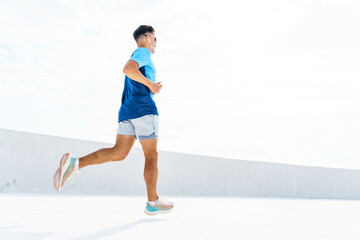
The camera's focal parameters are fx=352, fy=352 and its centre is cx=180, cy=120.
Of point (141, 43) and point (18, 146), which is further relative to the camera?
point (18, 146)

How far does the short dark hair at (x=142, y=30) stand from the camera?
2.65m

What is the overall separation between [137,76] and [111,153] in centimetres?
57

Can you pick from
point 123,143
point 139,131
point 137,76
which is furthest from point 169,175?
point 137,76

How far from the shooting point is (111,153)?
2.46m

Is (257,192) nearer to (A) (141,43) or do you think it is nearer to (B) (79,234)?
(A) (141,43)

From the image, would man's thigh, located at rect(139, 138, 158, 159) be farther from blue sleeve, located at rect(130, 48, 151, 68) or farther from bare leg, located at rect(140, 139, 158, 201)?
blue sleeve, located at rect(130, 48, 151, 68)

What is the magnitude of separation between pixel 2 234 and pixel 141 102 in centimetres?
117

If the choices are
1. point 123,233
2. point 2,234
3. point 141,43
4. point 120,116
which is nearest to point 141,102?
point 120,116

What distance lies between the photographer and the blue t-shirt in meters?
2.43

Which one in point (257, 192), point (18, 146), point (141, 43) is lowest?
point (257, 192)

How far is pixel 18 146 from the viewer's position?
4.79 m

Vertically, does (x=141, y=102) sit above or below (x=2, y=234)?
above

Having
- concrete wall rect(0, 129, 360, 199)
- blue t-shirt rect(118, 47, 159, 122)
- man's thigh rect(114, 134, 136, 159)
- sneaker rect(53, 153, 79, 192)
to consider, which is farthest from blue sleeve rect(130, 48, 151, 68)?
concrete wall rect(0, 129, 360, 199)

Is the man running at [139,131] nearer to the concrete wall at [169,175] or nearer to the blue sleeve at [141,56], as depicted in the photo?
the blue sleeve at [141,56]
